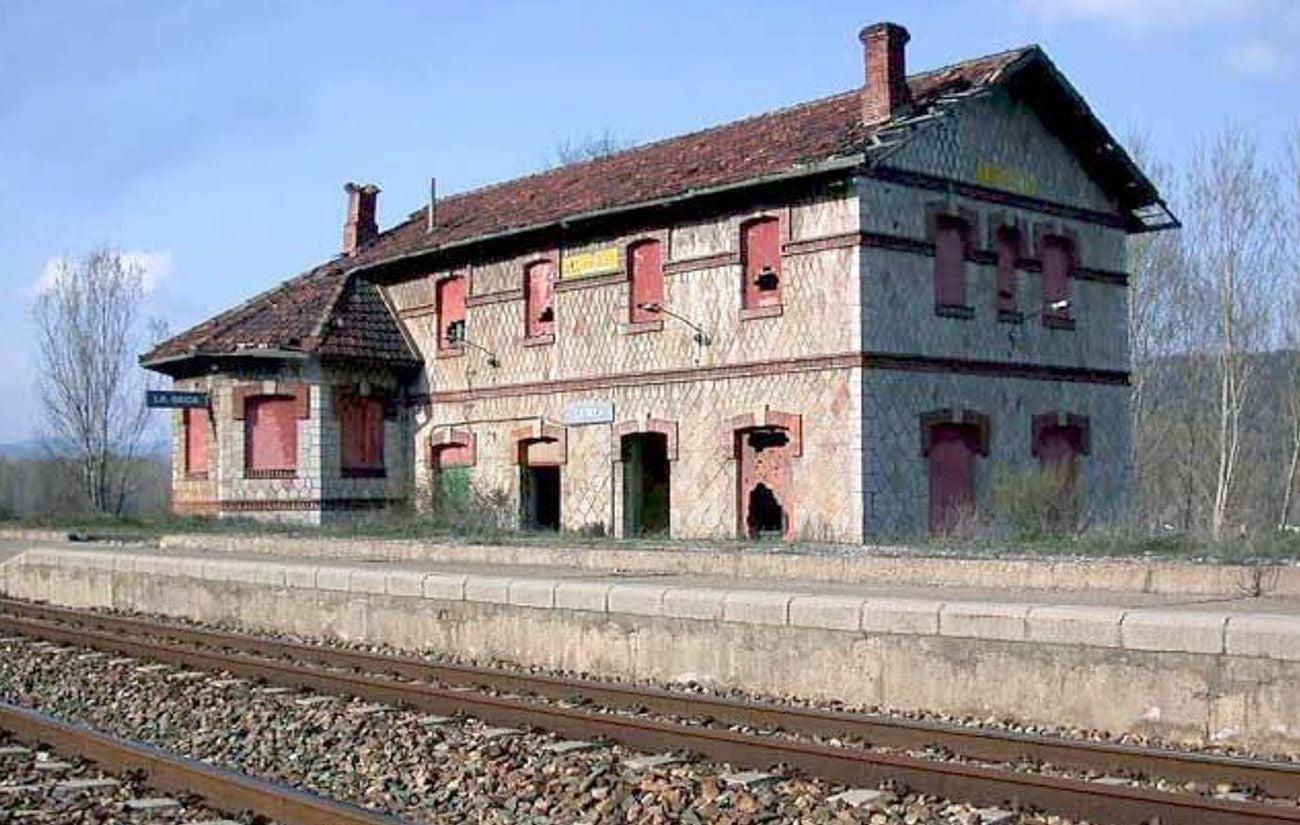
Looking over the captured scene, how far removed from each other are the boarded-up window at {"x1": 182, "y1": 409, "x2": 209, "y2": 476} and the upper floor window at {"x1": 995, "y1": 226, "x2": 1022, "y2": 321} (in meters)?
15.9

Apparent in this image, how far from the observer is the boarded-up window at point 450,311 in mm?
28906

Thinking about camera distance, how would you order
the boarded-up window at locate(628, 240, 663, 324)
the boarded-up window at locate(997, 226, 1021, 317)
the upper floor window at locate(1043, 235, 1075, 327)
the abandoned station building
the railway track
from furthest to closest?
the upper floor window at locate(1043, 235, 1075, 327) < the boarded-up window at locate(628, 240, 663, 324) < the boarded-up window at locate(997, 226, 1021, 317) < the abandoned station building < the railway track

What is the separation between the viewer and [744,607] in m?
11.7

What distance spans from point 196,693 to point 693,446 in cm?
1267

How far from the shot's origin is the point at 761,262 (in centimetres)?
2291

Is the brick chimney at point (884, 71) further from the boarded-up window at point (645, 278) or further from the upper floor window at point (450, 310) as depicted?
the upper floor window at point (450, 310)

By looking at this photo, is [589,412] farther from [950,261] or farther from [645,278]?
[950,261]

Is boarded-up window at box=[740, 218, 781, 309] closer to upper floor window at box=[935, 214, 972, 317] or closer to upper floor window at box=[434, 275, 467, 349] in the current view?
upper floor window at box=[935, 214, 972, 317]

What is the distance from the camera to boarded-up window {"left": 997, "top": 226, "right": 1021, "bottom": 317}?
23.9 m

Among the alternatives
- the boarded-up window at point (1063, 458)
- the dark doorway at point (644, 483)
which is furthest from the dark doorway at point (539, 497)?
the boarded-up window at point (1063, 458)

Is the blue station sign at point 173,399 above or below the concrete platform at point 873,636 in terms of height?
above

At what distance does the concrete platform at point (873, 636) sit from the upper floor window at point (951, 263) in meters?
8.94

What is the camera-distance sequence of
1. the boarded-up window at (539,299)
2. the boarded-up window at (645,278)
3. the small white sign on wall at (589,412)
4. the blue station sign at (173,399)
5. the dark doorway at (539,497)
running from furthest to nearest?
the blue station sign at (173,399)
the dark doorway at (539,497)
the boarded-up window at (539,299)
the small white sign on wall at (589,412)
the boarded-up window at (645,278)

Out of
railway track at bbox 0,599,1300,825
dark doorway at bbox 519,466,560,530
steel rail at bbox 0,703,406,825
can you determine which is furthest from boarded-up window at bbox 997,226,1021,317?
steel rail at bbox 0,703,406,825
